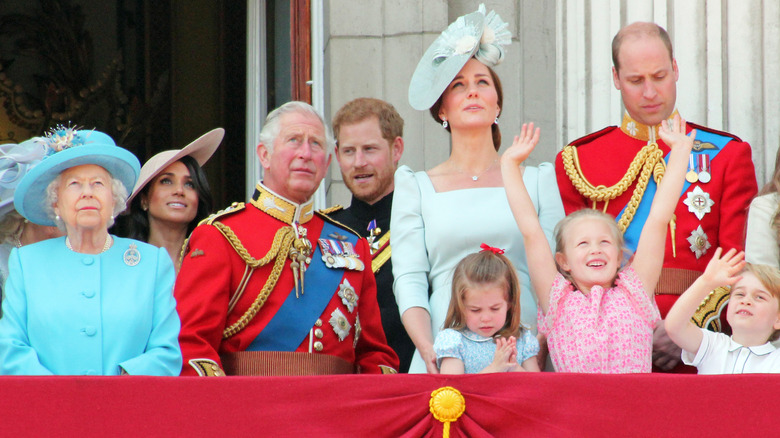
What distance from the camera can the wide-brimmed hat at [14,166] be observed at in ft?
13.8

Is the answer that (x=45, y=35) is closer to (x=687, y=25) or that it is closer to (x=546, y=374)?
(x=687, y=25)

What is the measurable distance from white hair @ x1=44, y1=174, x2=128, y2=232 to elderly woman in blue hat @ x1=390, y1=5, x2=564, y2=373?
2.84 feet

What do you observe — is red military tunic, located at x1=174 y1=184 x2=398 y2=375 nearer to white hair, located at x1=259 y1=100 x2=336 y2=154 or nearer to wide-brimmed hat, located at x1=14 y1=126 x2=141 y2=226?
white hair, located at x1=259 y1=100 x2=336 y2=154

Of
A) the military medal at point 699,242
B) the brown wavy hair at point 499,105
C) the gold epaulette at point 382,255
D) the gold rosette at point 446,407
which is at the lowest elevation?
the gold rosette at point 446,407

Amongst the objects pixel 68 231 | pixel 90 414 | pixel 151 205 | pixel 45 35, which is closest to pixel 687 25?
pixel 151 205

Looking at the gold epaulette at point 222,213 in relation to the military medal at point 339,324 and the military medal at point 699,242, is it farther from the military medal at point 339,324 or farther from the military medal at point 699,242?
the military medal at point 699,242

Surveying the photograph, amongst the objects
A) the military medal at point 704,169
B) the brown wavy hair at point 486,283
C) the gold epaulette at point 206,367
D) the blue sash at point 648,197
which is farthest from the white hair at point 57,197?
the military medal at point 704,169

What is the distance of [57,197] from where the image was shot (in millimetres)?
3756

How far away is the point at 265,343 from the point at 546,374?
1.14m

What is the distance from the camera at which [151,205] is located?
4711 millimetres

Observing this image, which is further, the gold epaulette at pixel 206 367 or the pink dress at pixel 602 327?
the gold epaulette at pixel 206 367

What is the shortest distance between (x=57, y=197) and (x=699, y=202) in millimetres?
1993

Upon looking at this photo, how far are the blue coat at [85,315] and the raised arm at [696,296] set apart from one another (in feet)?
4.51

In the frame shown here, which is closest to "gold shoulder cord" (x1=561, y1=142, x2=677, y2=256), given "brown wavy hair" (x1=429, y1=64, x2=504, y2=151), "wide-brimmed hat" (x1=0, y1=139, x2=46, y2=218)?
"brown wavy hair" (x1=429, y1=64, x2=504, y2=151)
